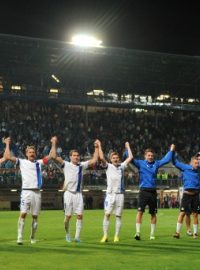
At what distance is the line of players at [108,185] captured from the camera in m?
13.7

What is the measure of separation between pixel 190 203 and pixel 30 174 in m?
5.00

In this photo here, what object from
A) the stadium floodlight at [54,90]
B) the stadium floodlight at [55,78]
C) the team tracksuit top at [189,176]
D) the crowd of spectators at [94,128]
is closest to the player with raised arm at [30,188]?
the team tracksuit top at [189,176]

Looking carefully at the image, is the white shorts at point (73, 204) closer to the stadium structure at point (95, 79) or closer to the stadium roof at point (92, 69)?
the stadium structure at point (95, 79)

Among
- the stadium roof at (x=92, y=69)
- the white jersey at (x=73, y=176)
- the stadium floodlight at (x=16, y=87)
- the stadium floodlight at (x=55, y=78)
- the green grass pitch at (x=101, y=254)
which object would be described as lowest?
the green grass pitch at (x=101, y=254)

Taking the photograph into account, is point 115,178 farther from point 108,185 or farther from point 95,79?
point 95,79

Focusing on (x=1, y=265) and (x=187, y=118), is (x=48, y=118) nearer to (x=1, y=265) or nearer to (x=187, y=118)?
(x=187, y=118)

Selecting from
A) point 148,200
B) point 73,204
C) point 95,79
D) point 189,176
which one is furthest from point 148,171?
point 95,79

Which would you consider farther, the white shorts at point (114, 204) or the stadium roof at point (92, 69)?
the stadium roof at point (92, 69)

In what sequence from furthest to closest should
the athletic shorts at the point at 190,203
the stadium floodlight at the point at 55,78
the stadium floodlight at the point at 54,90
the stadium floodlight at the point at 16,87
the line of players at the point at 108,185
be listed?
the stadium floodlight at the point at 55,78
the stadium floodlight at the point at 54,90
the stadium floodlight at the point at 16,87
the athletic shorts at the point at 190,203
the line of players at the point at 108,185

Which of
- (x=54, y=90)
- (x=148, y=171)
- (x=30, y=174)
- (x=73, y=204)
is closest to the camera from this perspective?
(x=30, y=174)

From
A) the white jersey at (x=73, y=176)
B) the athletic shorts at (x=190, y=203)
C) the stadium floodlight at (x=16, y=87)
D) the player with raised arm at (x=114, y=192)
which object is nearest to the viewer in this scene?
the white jersey at (x=73, y=176)

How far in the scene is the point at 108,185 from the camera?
14.7 meters

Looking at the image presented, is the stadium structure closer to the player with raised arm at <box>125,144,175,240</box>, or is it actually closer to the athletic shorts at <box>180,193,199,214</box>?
the athletic shorts at <box>180,193,199,214</box>

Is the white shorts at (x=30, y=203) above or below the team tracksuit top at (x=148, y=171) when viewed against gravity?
below
